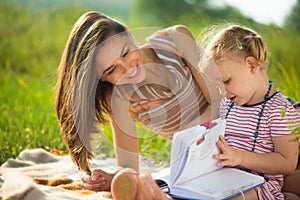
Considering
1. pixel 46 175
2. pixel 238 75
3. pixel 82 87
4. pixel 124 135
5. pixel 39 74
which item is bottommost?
pixel 39 74

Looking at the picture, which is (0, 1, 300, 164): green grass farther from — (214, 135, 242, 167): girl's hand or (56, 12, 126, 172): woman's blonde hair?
(214, 135, 242, 167): girl's hand

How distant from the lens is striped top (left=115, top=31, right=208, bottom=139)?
2.70 meters

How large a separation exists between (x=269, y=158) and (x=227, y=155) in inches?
6.7

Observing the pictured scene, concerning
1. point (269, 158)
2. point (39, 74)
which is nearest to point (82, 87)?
point (269, 158)

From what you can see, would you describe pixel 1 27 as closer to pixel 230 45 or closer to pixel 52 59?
pixel 52 59

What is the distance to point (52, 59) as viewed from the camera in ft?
18.6

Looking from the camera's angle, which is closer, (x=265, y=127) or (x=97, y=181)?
(x=265, y=127)

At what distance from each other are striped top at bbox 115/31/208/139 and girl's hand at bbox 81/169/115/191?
0.41 m

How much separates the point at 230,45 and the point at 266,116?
0.33 meters

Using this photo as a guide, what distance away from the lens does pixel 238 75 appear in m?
2.23

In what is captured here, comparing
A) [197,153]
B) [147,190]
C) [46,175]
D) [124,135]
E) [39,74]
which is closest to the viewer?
[147,190]

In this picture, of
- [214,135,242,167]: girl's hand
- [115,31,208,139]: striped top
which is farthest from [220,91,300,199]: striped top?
[115,31,208,139]: striped top

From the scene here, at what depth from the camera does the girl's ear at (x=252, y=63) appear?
2.24 meters

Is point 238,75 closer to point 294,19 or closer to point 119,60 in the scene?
point 119,60
